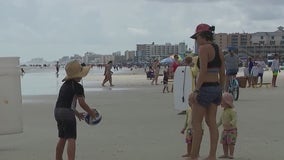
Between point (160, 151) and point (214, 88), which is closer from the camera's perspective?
point (214, 88)

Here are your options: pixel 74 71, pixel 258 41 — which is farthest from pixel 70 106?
pixel 258 41

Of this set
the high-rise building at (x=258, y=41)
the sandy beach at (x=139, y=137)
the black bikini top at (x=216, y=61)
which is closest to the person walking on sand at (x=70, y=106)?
the sandy beach at (x=139, y=137)

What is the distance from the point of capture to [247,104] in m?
16.0

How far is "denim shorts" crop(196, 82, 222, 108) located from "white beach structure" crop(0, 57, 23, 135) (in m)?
3.33

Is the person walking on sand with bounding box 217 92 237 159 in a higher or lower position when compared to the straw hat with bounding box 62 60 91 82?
lower

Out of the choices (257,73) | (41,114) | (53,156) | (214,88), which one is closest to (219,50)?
(214,88)

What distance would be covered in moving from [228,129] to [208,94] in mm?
999

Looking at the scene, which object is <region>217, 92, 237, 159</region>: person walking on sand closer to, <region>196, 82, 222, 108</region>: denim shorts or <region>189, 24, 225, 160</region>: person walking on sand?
<region>189, 24, 225, 160</region>: person walking on sand

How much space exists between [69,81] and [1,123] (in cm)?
239

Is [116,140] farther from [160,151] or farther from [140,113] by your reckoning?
[140,113]

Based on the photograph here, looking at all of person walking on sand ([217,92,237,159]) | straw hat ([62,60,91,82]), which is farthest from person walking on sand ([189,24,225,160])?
straw hat ([62,60,91,82])

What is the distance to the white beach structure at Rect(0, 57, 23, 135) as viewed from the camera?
8.96 meters

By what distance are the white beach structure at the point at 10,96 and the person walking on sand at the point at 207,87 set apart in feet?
10.5

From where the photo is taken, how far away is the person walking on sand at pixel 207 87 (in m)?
7.16
